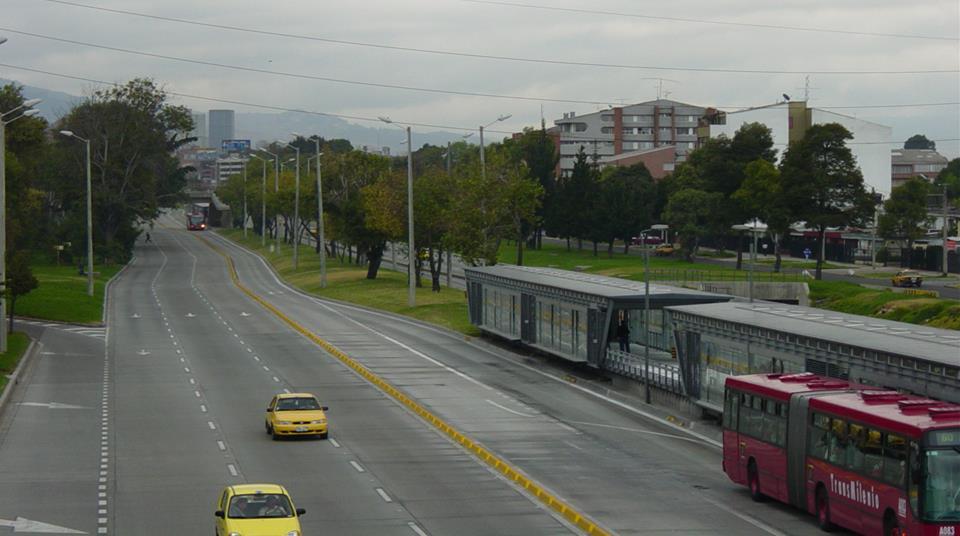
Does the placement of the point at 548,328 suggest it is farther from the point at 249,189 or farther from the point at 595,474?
the point at 249,189

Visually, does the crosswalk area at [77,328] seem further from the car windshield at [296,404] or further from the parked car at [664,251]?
the parked car at [664,251]

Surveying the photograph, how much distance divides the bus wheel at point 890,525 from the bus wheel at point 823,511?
2.65 metres

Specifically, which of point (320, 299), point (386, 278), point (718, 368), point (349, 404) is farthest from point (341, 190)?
point (718, 368)

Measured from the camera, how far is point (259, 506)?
2439cm

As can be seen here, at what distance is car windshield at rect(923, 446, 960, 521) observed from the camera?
75.1ft

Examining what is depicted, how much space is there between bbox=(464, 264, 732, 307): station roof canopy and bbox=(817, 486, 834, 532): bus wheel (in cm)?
2454

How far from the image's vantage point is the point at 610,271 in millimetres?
109938

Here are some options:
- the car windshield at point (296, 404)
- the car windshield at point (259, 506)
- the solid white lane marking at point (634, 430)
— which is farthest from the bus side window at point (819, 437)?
the car windshield at point (296, 404)

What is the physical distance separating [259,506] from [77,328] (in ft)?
186

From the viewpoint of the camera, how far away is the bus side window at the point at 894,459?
2384cm

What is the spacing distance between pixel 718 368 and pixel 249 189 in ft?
514

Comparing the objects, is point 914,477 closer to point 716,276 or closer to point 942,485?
point 942,485

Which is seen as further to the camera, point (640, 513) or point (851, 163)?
point (851, 163)

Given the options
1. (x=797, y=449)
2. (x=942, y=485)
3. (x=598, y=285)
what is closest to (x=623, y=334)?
(x=598, y=285)
